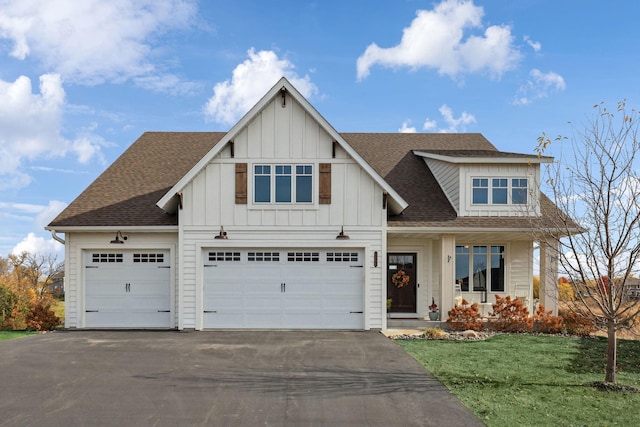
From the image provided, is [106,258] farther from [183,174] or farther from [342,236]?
[342,236]

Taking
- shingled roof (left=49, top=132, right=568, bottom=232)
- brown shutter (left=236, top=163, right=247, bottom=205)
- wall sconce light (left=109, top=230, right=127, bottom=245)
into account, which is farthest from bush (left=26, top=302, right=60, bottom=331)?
brown shutter (left=236, top=163, right=247, bottom=205)

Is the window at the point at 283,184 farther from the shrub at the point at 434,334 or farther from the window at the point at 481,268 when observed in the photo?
the window at the point at 481,268

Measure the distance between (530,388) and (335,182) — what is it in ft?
27.0

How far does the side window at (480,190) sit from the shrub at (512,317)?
3.30 m

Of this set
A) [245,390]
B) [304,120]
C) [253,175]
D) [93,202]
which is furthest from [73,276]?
[245,390]

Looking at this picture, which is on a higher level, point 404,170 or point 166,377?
point 404,170

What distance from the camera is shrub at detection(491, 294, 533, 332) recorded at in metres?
15.9

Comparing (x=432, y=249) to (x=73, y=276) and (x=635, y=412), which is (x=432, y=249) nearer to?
(x=635, y=412)

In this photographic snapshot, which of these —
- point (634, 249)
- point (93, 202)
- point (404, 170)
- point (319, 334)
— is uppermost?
point (404, 170)

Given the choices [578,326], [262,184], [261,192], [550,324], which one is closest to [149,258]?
[261,192]

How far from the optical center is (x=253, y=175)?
15.5 m

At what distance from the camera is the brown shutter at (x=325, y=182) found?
15.5 m

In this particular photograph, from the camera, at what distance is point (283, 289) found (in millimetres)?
15703

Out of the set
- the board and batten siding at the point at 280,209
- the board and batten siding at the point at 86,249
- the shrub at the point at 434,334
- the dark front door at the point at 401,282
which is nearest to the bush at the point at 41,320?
the board and batten siding at the point at 86,249
